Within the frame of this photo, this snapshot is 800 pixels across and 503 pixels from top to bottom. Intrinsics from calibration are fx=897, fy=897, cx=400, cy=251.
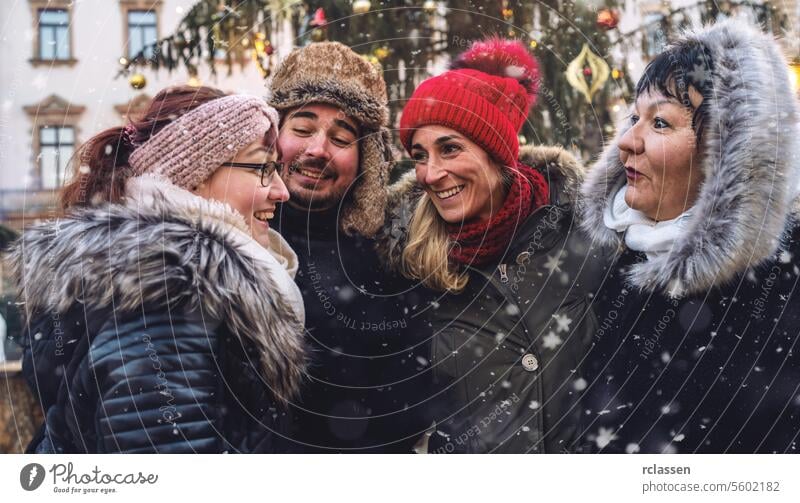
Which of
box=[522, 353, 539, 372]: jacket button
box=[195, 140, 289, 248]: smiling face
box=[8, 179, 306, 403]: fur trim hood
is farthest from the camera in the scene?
box=[522, 353, 539, 372]: jacket button

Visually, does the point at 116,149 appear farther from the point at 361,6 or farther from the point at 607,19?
the point at 607,19

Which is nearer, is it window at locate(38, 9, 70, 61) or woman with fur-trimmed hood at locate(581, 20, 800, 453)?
woman with fur-trimmed hood at locate(581, 20, 800, 453)

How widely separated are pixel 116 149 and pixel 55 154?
0.21 metres

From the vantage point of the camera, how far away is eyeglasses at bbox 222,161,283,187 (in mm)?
1912

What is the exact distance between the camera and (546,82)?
212cm

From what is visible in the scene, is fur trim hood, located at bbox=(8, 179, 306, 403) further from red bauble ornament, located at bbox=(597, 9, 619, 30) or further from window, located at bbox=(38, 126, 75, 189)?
red bauble ornament, located at bbox=(597, 9, 619, 30)

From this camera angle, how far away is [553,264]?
204 centimetres

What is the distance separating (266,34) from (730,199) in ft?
3.67

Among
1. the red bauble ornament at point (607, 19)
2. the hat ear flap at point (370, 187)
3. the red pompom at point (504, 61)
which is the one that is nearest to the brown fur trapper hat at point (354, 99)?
the hat ear flap at point (370, 187)

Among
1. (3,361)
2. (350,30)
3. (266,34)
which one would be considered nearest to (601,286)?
(350,30)

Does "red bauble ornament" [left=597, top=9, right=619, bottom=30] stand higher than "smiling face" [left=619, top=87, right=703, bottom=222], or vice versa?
"red bauble ornament" [left=597, top=9, right=619, bottom=30]

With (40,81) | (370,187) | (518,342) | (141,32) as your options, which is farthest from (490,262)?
(40,81)

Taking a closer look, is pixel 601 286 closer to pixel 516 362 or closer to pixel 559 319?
pixel 559 319

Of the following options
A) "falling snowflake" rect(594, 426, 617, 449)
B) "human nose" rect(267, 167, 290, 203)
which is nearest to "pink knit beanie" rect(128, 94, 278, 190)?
"human nose" rect(267, 167, 290, 203)
